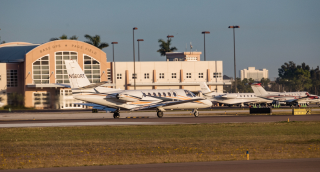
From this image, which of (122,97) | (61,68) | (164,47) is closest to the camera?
(122,97)

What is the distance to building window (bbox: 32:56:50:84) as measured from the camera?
79.5m

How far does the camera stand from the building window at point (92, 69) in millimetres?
82875

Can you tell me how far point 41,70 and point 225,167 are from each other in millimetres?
70914

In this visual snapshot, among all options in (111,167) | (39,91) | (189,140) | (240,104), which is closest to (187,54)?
(240,104)

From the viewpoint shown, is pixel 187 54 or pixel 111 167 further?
pixel 187 54

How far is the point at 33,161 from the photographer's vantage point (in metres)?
16.4

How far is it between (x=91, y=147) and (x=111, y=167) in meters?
5.72

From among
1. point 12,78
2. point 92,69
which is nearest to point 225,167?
point 92,69

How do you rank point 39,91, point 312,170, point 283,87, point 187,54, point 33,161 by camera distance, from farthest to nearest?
point 283,87 → point 187,54 → point 39,91 → point 33,161 → point 312,170

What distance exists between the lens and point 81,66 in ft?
268

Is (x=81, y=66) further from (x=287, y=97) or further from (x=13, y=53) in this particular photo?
(x=287, y=97)

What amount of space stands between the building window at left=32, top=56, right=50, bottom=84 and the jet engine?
4011cm

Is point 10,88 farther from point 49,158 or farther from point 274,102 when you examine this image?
point 49,158

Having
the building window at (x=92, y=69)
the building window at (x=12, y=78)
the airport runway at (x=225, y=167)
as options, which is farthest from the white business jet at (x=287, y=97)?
the airport runway at (x=225, y=167)
